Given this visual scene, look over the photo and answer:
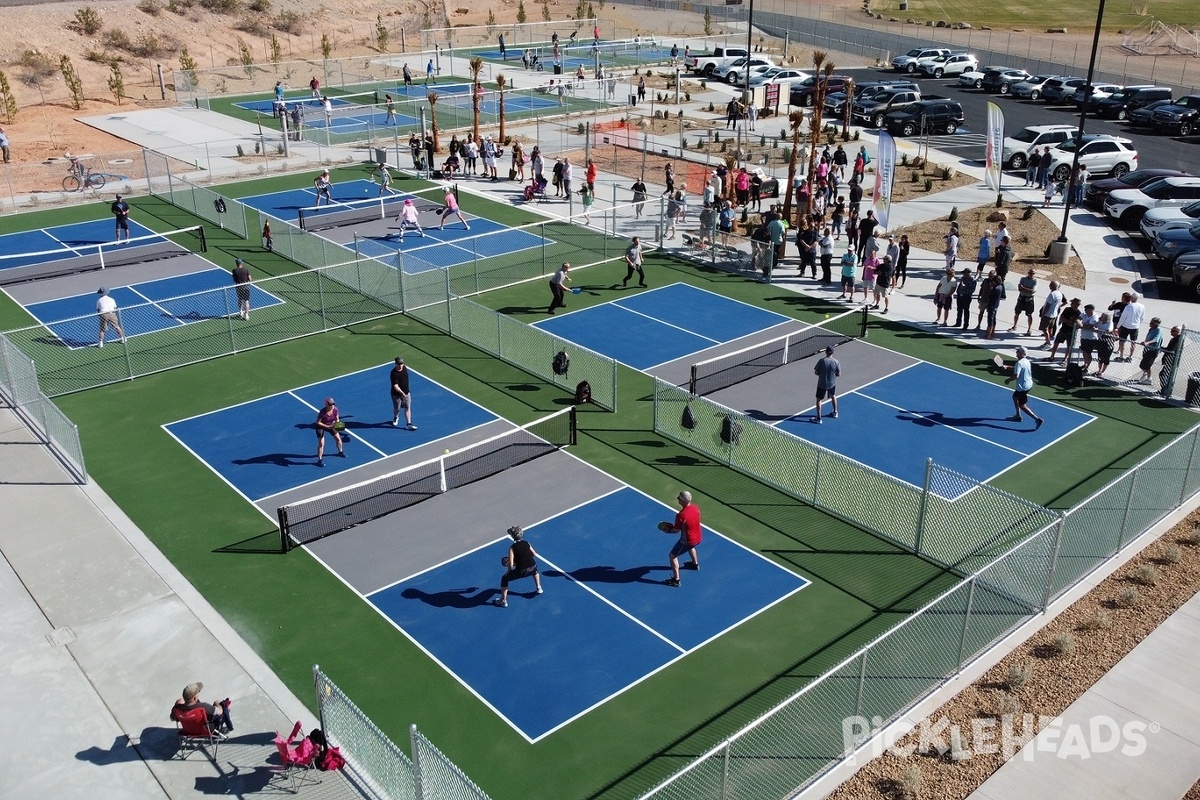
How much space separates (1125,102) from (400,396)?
4749 cm

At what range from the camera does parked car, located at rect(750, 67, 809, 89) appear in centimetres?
5831

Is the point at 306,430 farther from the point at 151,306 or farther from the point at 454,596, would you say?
the point at 151,306

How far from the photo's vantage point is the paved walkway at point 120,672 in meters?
13.1

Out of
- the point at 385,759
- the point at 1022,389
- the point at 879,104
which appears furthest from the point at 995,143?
the point at 385,759

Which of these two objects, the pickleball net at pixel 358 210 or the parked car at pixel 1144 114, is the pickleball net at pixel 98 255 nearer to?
the pickleball net at pixel 358 210

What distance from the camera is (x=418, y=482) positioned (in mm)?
19266

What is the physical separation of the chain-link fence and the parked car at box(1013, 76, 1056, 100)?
54.1 m

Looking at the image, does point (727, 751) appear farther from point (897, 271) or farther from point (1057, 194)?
point (1057, 194)

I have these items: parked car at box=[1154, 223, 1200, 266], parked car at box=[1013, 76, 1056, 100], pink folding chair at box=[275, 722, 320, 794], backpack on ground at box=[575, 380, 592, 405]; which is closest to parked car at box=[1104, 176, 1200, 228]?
parked car at box=[1154, 223, 1200, 266]

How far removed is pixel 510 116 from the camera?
5275cm

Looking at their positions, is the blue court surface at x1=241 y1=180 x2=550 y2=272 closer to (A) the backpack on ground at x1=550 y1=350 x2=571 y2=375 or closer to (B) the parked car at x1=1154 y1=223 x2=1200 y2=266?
(A) the backpack on ground at x1=550 y1=350 x2=571 y2=375

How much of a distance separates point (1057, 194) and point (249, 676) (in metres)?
34.5

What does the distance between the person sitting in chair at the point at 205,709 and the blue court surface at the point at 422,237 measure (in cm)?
1715

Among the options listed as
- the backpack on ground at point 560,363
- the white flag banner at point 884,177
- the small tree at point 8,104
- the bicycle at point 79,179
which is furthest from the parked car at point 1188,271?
the small tree at point 8,104
